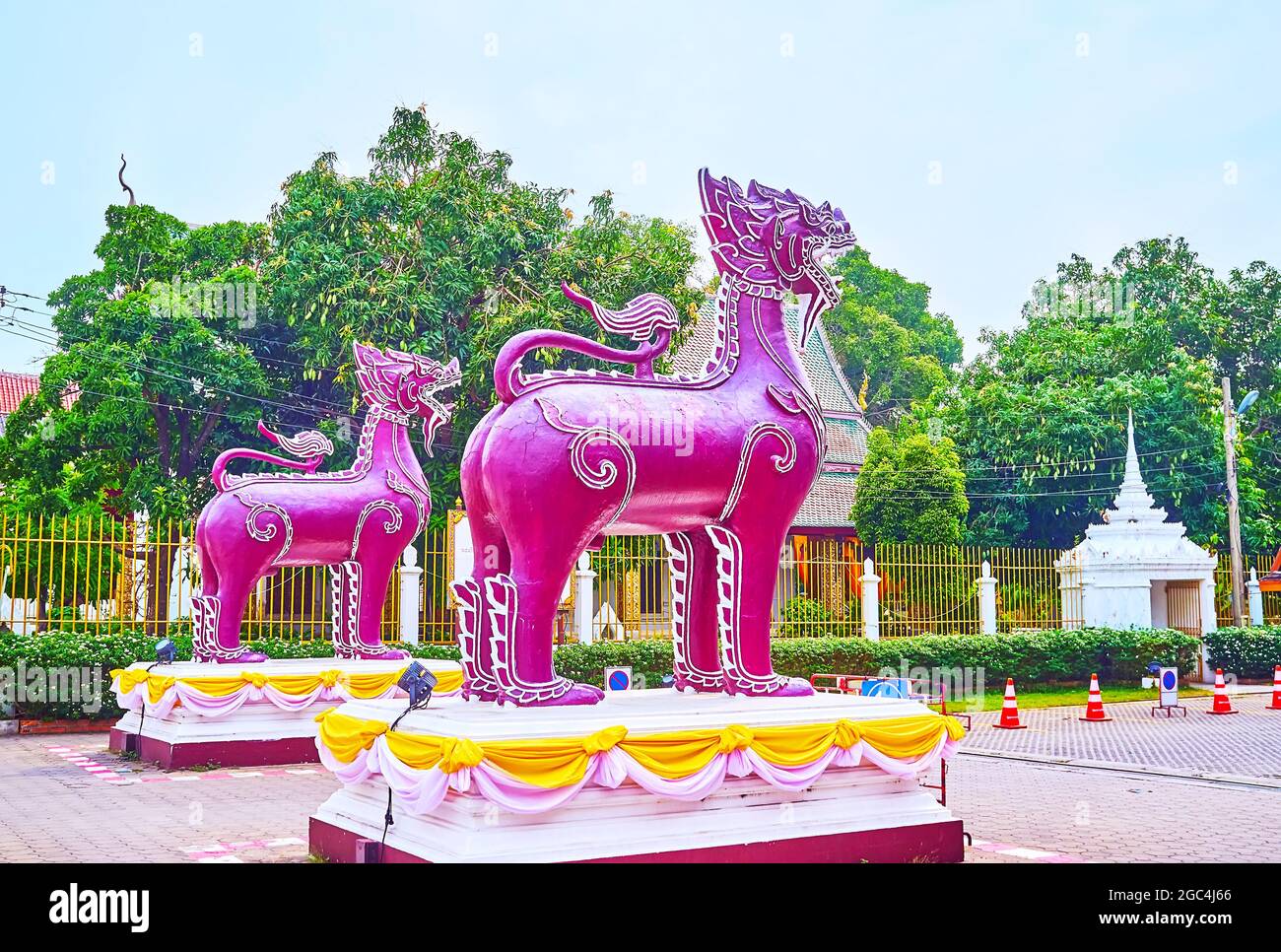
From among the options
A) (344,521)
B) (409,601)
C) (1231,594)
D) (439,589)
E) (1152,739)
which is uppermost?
(344,521)

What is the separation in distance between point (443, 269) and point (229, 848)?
12.7 meters

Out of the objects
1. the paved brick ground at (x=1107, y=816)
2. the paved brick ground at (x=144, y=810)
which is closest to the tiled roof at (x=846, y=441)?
the paved brick ground at (x=1107, y=816)

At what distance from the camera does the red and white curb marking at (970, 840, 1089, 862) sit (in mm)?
6547

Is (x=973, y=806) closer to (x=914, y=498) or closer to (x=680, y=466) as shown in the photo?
(x=680, y=466)

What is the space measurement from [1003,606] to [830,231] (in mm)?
14512

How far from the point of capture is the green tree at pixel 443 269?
17.8 meters

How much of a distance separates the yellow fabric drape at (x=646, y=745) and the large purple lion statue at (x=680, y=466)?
52 cm

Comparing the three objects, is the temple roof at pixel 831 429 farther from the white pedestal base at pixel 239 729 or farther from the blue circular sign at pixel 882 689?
the blue circular sign at pixel 882 689

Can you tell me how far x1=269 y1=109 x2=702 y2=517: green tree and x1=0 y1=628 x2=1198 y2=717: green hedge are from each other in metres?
4.23

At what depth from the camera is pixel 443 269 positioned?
1831 cm

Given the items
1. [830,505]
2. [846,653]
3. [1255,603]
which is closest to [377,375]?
[846,653]

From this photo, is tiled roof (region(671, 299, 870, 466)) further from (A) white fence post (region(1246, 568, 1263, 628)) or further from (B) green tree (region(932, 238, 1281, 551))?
(A) white fence post (region(1246, 568, 1263, 628))

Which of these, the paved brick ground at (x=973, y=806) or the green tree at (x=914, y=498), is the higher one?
the green tree at (x=914, y=498)

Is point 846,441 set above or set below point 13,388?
below
